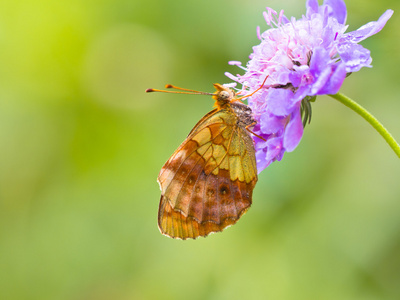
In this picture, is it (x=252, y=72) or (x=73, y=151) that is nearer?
(x=252, y=72)

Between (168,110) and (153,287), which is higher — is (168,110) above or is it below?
above

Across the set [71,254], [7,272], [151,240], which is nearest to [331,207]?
[151,240]

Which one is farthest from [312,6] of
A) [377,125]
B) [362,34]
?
[377,125]

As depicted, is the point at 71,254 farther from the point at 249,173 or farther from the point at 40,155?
the point at 249,173

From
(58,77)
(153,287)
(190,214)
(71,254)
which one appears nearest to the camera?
(190,214)

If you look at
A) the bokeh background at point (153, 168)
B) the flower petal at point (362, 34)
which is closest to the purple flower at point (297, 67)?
the flower petal at point (362, 34)

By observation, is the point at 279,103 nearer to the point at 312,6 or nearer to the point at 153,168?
the point at 312,6
